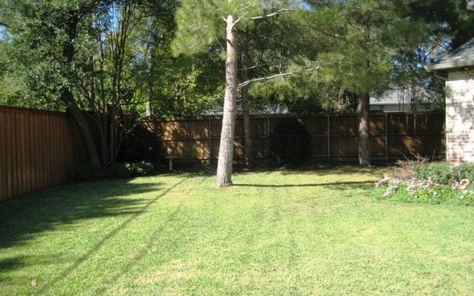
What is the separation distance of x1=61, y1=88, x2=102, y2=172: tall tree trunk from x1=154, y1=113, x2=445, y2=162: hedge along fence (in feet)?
13.3

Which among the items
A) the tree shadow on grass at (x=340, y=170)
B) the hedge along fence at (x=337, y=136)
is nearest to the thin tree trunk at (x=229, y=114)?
the tree shadow on grass at (x=340, y=170)

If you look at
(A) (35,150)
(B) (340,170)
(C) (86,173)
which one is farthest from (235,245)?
(B) (340,170)

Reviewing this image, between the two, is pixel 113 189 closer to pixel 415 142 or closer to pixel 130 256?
pixel 130 256

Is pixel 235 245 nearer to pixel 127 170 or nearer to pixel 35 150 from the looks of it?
pixel 35 150

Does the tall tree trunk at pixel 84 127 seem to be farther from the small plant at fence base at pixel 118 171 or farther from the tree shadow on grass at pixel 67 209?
the tree shadow on grass at pixel 67 209

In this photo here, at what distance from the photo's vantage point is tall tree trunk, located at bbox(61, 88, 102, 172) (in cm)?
1358

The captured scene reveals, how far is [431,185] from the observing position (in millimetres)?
9219

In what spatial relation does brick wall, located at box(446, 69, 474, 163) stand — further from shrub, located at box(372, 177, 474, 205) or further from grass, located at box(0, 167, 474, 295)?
grass, located at box(0, 167, 474, 295)

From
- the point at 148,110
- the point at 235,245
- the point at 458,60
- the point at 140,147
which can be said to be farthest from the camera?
the point at 148,110

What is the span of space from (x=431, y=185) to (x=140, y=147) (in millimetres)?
10129

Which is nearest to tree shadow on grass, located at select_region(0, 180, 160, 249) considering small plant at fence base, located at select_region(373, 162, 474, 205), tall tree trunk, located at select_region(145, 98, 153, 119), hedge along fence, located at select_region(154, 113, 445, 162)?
small plant at fence base, located at select_region(373, 162, 474, 205)

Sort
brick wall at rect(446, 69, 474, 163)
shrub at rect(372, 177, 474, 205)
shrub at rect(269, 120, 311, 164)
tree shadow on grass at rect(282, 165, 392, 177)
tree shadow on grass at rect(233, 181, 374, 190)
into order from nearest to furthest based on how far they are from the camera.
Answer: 1. shrub at rect(372, 177, 474, 205)
2. brick wall at rect(446, 69, 474, 163)
3. tree shadow on grass at rect(233, 181, 374, 190)
4. tree shadow on grass at rect(282, 165, 392, 177)
5. shrub at rect(269, 120, 311, 164)

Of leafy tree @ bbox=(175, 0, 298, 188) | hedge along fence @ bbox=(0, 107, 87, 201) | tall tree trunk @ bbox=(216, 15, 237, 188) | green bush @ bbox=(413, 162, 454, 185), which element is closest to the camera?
green bush @ bbox=(413, 162, 454, 185)

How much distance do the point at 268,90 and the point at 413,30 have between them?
385cm
